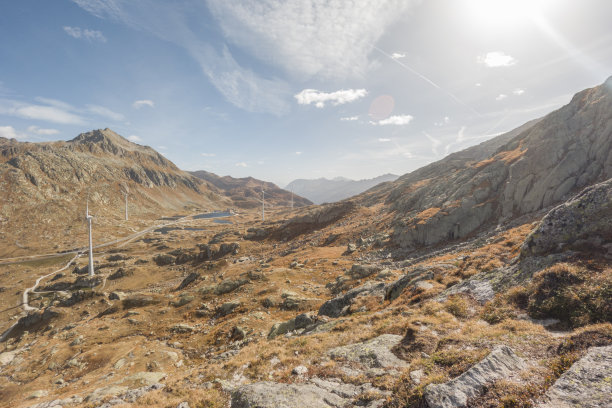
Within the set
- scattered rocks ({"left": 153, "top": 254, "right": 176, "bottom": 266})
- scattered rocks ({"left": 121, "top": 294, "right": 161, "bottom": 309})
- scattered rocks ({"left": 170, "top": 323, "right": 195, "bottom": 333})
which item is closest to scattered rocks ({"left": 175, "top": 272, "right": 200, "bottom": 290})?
scattered rocks ({"left": 121, "top": 294, "right": 161, "bottom": 309})

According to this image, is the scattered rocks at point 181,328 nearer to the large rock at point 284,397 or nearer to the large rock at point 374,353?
the large rock at point 284,397

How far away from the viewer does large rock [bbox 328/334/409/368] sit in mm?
12828

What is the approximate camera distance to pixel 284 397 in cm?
1062

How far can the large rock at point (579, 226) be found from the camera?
15609 mm

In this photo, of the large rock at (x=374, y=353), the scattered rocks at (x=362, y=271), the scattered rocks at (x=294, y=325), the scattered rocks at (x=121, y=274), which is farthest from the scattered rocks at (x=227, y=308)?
the scattered rocks at (x=121, y=274)

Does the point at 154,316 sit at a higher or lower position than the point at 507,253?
lower

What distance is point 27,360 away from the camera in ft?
102

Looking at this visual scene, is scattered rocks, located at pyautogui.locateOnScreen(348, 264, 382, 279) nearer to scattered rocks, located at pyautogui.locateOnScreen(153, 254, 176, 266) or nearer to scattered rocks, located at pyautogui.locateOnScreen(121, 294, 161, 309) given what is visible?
scattered rocks, located at pyautogui.locateOnScreen(121, 294, 161, 309)

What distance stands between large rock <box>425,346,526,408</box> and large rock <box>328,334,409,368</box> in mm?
4495

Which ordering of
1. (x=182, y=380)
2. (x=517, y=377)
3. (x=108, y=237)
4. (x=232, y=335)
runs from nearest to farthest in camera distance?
(x=517, y=377) → (x=182, y=380) → (x=232, y=335) → (x=108, y=237)

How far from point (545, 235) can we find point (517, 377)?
14.4 meters

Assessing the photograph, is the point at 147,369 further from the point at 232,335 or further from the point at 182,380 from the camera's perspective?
the point at 182,380

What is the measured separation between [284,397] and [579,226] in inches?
868

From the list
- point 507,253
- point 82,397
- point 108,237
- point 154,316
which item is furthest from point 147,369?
point 108,237
